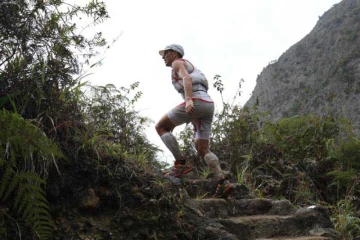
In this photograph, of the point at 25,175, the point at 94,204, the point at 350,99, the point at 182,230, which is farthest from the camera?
the point at 350,99

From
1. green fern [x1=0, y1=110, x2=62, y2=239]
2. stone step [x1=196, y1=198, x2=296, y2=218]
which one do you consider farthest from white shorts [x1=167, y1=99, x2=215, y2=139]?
green fern [x1=0, y1=110, x2=62, y2=239]

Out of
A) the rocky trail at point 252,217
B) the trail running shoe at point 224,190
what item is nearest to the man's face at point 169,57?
the rocky trail at point 252,217

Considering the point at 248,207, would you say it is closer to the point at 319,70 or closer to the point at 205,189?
the point at 205,189

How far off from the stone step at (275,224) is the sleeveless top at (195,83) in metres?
1.43

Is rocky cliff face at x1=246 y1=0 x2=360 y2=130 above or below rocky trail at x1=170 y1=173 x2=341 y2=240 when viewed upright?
above

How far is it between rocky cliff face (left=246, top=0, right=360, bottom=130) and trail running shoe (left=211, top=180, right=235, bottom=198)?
119 ft

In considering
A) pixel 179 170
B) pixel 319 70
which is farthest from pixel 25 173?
pixel 319 70

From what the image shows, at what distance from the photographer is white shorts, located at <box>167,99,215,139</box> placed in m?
5.34

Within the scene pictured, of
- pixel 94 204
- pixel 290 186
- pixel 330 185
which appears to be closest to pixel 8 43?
pixel 94 204

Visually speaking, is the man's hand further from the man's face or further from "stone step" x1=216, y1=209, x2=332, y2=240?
"stone step" x1=216, y1=209, x2=332, y2=240

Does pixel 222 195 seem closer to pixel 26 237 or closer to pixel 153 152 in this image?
pixel 153 152

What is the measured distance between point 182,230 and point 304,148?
4603 millimetres

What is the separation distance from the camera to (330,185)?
23.1 ft

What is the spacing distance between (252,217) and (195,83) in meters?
1.64
